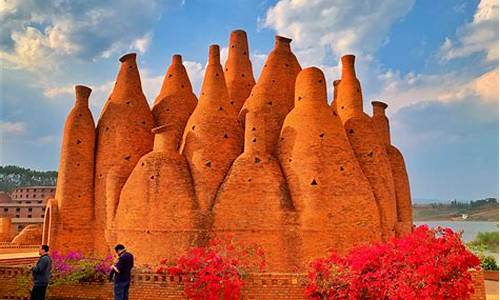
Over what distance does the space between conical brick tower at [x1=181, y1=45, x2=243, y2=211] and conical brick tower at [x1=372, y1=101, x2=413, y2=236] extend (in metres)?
7.80

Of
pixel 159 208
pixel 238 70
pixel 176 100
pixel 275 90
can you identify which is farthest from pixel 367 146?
pixel 176 100

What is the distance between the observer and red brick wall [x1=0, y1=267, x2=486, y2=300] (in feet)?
43.7

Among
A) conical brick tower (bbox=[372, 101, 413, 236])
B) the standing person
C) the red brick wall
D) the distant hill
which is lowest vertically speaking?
the red brick wall

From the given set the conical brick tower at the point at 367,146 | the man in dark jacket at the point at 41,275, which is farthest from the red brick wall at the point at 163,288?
the conical brick tower at the point at 367,146

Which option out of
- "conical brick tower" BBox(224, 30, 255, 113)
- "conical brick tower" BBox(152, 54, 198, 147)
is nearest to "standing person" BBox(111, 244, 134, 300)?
"conical brick tower" BBox(152, 54, 198, 147)

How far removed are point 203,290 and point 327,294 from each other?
3588 millimetres

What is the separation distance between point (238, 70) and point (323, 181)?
1107cm

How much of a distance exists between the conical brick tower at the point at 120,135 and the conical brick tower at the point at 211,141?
3.29m

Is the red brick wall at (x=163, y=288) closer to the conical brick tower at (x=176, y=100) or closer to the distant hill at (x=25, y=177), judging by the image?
the conical brick tower at (x=176, y=100)

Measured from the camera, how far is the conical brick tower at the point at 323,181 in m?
18.1

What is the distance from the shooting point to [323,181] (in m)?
18.7

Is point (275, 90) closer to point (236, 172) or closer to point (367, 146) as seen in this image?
point (367, 146)

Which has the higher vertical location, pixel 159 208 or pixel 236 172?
pixel 236 172

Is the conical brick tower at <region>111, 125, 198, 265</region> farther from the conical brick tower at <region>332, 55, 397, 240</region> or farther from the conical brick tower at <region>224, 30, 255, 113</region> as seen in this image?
the conical brick tower at <region>332, 55, 397, 240</region>
